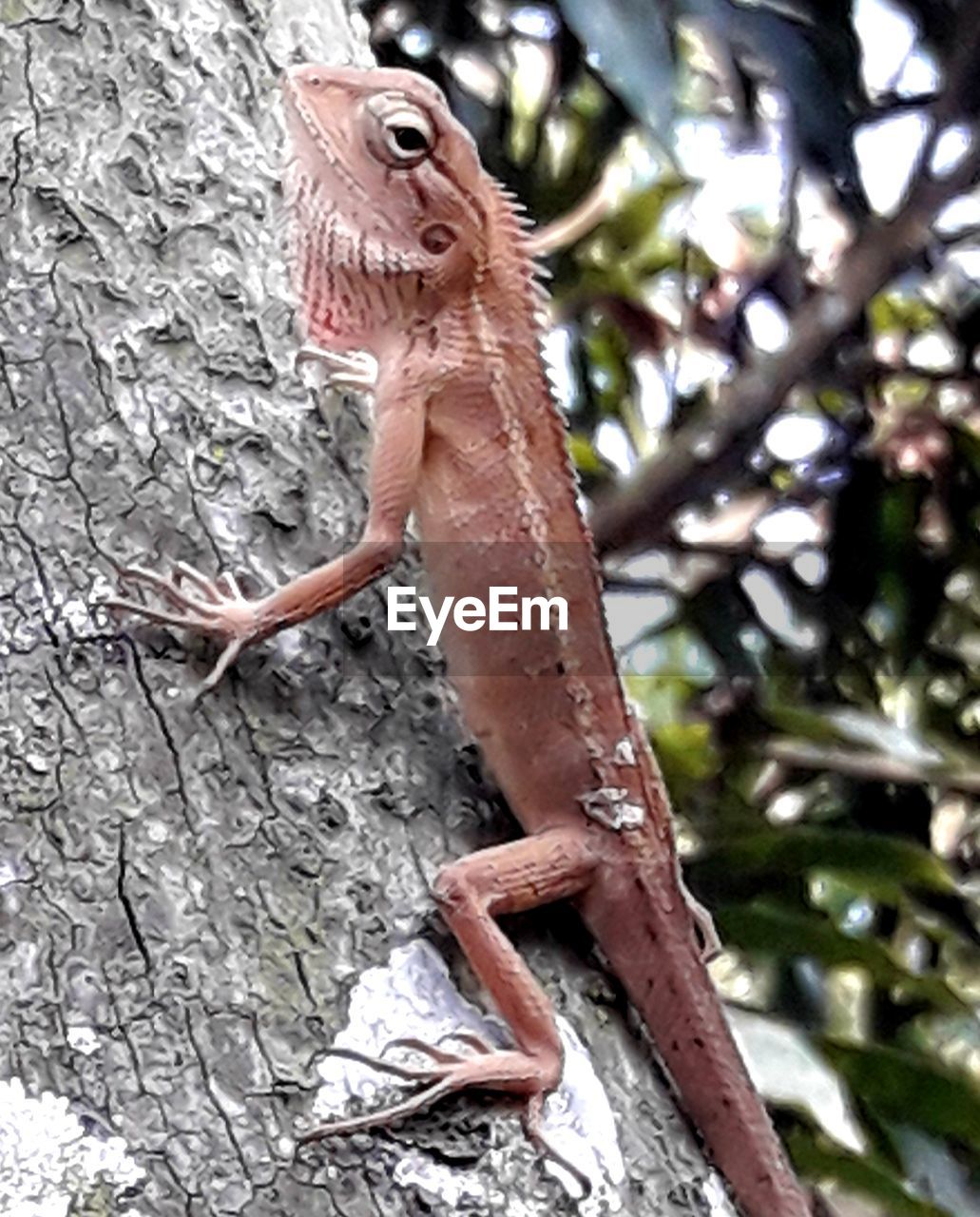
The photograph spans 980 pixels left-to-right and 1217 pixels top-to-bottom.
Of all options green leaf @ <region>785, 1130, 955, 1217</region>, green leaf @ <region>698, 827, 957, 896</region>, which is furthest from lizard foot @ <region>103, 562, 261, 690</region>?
green leaf @ <region>698, 827, 957, 896</region>

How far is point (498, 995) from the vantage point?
4.19 feet

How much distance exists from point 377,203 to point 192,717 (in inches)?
28.3

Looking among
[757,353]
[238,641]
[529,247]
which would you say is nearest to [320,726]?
[238,641]

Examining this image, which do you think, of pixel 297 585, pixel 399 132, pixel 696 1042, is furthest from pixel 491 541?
pixel 696 1042

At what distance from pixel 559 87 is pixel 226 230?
1488 millimetres

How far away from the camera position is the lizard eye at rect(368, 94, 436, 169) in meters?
1.68

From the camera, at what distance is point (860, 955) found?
2355 mm

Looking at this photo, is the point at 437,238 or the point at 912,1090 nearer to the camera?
the point at 437,238

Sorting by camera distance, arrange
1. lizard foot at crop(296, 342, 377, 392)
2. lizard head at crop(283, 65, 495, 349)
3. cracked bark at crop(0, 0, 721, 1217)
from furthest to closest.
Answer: lizard head at crop(283, 65, 495, 349)
lizard foot at crop(296, 342, 377, 392)
cracked bark at crop(0, 0, 721, 1217)

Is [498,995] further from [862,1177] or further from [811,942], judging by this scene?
[811,942]

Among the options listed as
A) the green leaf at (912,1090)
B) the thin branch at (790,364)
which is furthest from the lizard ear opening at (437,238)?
the green leaf at (912,1090)

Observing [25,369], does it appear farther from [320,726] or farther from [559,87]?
[559,87]

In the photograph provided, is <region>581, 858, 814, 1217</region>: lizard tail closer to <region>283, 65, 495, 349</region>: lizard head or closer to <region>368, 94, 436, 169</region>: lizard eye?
<region>283, 65, 495, 349</region>: lizard head

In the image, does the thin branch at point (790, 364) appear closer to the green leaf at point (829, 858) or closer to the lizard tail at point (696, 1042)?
the green leaf at point (829, 858)
